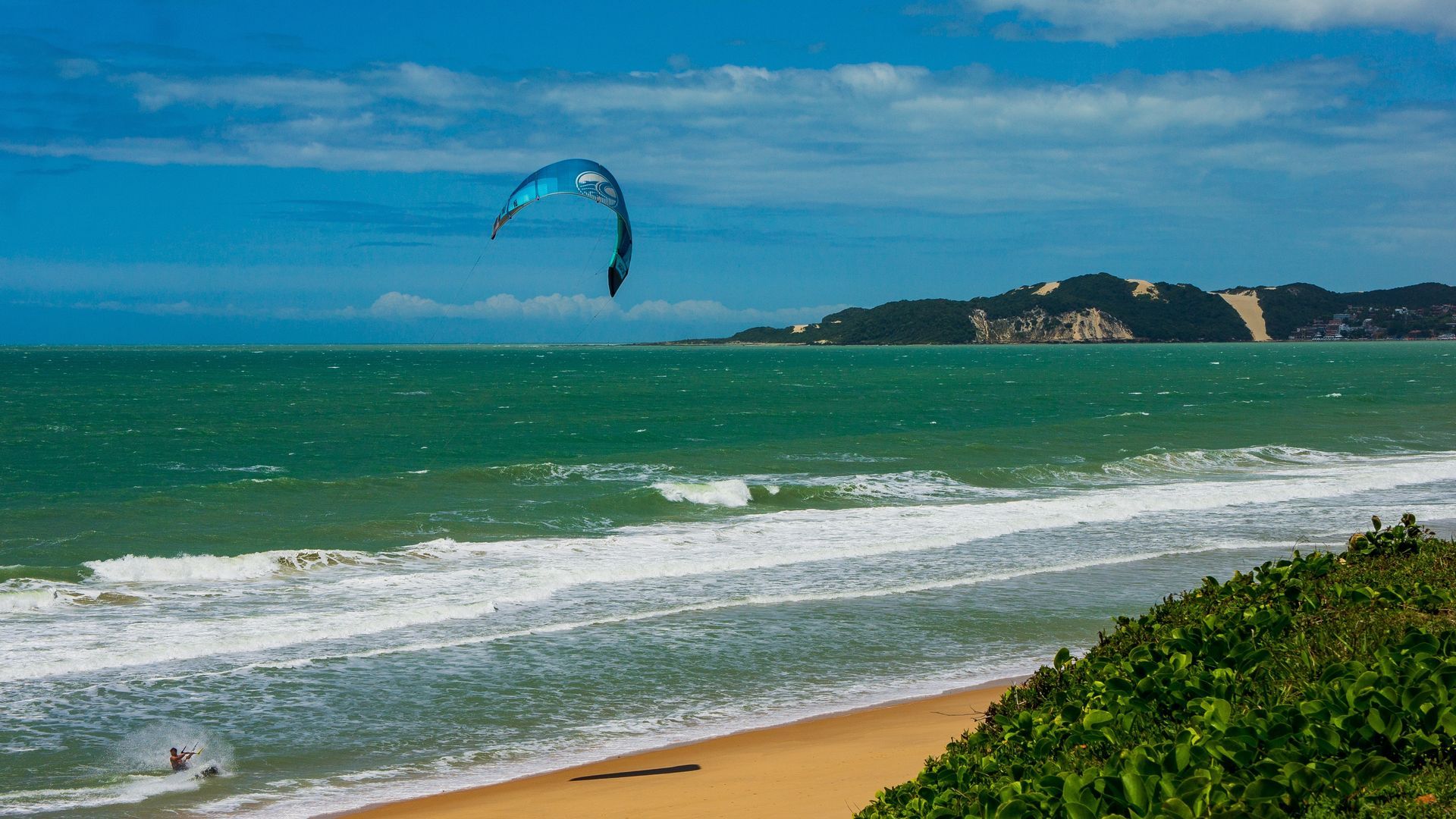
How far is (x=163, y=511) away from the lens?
2375 cm

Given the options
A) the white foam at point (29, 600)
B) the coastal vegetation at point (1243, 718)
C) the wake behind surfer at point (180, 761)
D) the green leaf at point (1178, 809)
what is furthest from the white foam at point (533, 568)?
the green leaf at point (1178, 809)

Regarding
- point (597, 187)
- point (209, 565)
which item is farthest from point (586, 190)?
point (209, 565)

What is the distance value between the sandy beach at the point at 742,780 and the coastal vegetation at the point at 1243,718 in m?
2.37

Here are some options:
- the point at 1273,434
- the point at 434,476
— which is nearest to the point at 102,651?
the point at 434,476

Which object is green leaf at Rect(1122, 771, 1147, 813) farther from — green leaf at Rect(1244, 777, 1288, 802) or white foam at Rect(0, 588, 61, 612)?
white foam at Rect(0, 588, 61, 612)

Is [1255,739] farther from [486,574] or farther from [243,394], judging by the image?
[243,394]

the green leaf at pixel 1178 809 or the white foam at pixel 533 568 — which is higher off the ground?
the green leaf at pixel 1178 809

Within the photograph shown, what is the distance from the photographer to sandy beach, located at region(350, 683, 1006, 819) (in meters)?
7.61

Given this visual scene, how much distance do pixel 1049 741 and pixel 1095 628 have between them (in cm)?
911

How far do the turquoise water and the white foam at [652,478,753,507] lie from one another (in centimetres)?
12

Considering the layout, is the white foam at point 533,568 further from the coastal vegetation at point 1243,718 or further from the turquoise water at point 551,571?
the coastal vegetation at point 1243,718

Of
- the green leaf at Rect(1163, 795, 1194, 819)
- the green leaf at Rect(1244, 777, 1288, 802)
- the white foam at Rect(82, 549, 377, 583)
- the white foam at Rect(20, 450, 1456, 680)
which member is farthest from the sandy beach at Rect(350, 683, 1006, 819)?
the white foam at Rect(82, 549, 377, 583)

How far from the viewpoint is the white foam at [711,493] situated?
81.4 feet

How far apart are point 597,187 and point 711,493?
993 centimetres
